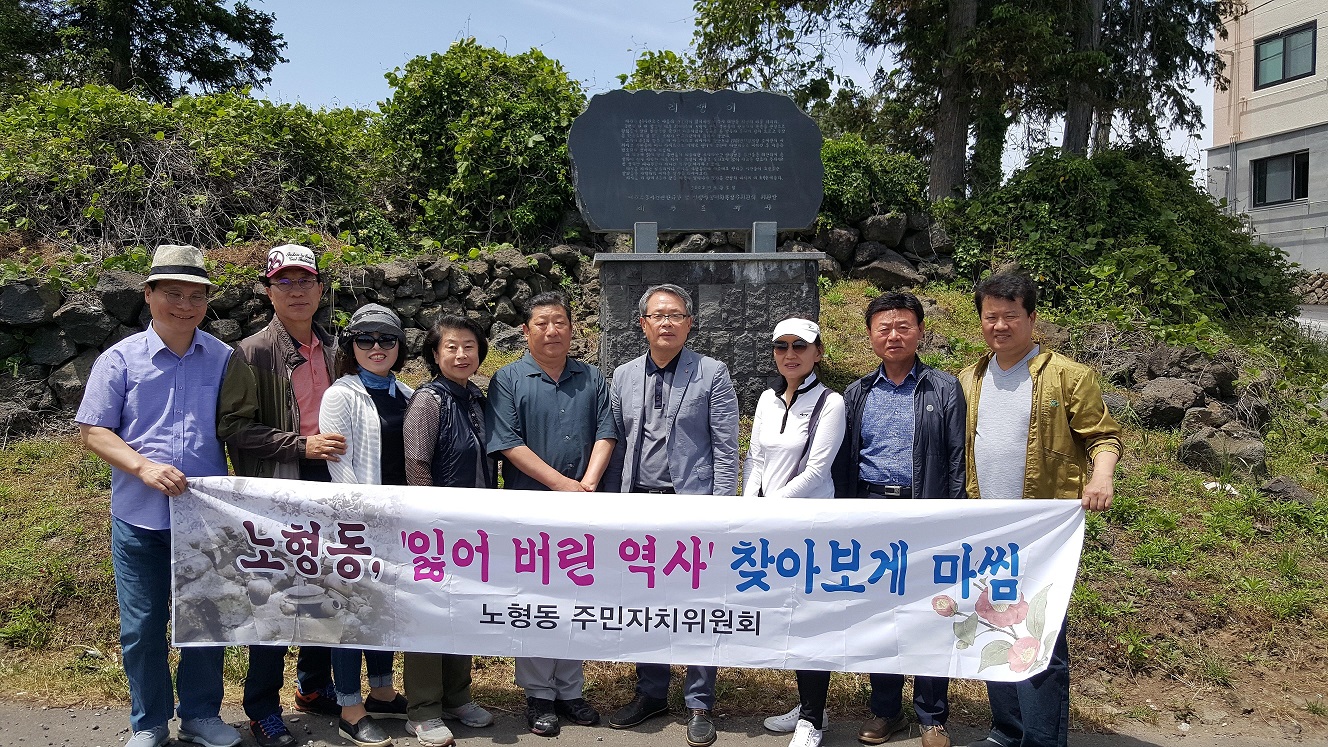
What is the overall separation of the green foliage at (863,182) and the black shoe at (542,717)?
8.10m

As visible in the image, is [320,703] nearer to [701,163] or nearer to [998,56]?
[701,163]

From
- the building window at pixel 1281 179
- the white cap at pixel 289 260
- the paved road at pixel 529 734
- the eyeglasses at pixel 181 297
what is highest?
the building window at pixel 1281 179

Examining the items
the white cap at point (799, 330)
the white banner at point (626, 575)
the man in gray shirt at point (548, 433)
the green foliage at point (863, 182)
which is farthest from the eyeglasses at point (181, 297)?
the green foliage at point (863, 182)

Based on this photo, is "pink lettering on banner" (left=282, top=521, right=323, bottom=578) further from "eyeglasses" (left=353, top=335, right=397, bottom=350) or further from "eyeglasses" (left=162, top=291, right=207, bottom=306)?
"eyeglasses" (left=162, top=291, right=207, bottom=306)

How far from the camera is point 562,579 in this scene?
3.47 m

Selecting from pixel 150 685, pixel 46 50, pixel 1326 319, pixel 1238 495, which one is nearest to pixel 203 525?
pixel 150 685

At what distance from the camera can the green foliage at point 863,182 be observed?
35.5ft

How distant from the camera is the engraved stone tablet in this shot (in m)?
7.21

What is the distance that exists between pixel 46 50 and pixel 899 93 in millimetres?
14038

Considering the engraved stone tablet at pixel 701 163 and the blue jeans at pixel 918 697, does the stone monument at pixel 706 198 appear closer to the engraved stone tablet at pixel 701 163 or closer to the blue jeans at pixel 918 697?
the engraved stone tablet at pixel 701 163

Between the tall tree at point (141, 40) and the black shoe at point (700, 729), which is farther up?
the tall tree at point (141, 40)

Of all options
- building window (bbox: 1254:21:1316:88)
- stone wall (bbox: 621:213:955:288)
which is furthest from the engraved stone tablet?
building window (bbox: 1254:21:1316:88)

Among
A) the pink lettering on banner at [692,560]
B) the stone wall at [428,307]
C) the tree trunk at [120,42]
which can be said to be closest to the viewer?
the pink lettering on banner at [692,560]

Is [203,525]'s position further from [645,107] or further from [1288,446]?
[1288,446]
